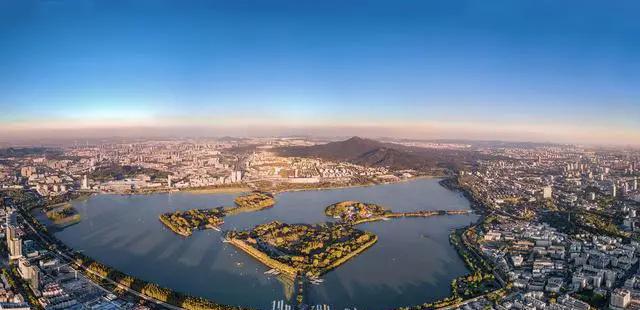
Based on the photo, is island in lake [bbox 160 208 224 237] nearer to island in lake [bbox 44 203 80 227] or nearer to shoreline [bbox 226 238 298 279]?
shoreline [bbox 226 238 298 279]

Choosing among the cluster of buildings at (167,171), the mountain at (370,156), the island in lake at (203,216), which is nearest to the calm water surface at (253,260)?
the island in lake at (203,216)

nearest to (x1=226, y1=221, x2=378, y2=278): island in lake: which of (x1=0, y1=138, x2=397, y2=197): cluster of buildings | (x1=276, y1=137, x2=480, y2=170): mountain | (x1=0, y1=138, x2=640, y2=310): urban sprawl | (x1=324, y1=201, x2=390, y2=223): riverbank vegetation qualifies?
(x1=324, y1=201, x2=390, y2=223): riverbank vegetation

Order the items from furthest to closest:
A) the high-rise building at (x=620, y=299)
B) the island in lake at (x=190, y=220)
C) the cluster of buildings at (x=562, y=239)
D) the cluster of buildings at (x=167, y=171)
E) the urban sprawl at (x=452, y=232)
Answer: the cluster of buildings at (x=167, y=171), the island in lake at (x=190, y=220), the cluster of buildings at (x=562, y=239), the urban sprawl at (x=452, y=232), the high-rise building at (x=620, y=299)

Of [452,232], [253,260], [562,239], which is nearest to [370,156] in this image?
[452,232]

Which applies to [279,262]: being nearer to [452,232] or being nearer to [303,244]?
[303,244]

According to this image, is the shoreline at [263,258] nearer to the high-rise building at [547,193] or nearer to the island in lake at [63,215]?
the island in lake at [63,215]

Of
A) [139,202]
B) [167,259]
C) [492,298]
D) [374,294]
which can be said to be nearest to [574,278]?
[492,298]
